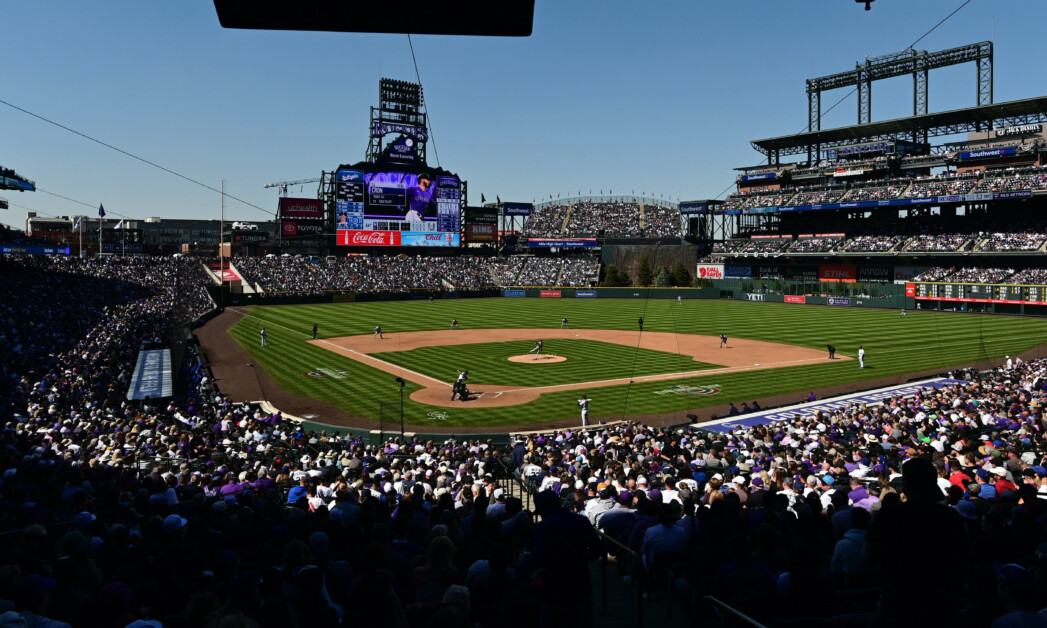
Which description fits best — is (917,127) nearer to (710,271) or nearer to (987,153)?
(987,153)

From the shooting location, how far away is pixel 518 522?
7.35 metres

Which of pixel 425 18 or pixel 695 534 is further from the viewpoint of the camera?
pixel 695 534

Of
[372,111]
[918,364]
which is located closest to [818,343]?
[918,364]

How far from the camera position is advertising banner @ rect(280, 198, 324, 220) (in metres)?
95.4

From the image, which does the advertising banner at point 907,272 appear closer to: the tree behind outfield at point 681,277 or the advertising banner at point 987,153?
the advertising banner at point 987,153

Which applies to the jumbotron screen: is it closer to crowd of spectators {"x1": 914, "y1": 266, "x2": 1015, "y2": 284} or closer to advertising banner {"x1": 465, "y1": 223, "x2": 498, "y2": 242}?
advertising banner {"x1": 465, "y1": 223, "x2": 498, "y2": 242}

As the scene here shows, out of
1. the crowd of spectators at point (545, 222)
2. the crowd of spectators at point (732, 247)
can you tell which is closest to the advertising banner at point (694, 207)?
the crowd of spectators at point (732, 247)

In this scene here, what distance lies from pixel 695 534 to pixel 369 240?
88.2m

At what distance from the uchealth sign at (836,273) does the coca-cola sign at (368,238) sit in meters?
55.1

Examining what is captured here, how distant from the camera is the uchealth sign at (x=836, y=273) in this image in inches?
3406

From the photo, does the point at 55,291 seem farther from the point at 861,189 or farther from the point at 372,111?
the point at 861,189

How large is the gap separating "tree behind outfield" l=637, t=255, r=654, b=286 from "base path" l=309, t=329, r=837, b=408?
179 feet

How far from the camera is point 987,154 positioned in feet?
260

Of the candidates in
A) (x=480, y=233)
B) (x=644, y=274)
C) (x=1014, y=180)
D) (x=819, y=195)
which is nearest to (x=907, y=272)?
(x=1014, y=180)
